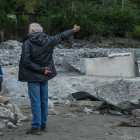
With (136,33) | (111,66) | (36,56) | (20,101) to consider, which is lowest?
(20,101)

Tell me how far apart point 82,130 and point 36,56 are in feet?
4.12

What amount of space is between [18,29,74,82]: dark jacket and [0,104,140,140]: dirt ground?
2.55 ft

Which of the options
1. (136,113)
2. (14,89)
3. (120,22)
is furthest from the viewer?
(120,22)

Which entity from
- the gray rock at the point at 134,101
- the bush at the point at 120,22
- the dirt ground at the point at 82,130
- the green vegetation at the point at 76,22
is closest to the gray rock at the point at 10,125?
the dirt ground at the point at 82,130

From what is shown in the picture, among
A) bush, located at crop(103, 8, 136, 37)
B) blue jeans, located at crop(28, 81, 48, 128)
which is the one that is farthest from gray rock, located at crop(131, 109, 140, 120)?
bush, located at crop(103, 8, 136, 37)

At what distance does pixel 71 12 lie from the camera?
3856 cm

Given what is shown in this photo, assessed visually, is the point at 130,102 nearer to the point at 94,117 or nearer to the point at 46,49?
the point at 94,117

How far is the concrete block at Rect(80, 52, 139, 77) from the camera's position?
13219mm

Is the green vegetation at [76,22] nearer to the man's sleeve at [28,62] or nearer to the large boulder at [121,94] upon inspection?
the large boulder at [121,94]

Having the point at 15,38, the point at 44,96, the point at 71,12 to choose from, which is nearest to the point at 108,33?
the point at 71,12

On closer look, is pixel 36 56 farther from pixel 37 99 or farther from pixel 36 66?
pixel 37 99

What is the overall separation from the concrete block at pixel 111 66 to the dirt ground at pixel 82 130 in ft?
22.0

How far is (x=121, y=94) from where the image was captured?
725 cm

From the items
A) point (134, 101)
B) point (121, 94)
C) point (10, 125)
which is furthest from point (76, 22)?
point (10, 125)
